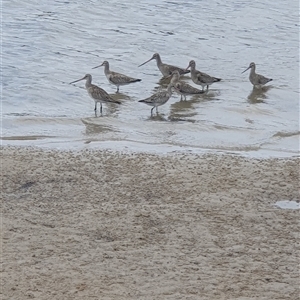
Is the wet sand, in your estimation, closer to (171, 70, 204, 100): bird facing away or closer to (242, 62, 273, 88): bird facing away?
(171, 70, 204, 100): bird facing away

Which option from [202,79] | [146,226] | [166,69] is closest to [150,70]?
[166,69]

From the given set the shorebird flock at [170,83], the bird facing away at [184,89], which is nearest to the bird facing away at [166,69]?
the shorebird flock at [170,83]

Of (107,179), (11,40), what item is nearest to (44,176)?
(107,179)

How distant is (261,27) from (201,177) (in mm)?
12660

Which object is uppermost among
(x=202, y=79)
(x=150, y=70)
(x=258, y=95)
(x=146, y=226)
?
(x=146, y=226)

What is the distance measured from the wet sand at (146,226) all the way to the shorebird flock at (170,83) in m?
3.27

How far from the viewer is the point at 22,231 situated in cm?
771

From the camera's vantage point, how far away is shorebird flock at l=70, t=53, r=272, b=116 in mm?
13625

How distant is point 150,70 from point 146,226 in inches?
377

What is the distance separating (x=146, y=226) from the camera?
7.97m

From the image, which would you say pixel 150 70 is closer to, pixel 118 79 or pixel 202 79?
pixel 202 79

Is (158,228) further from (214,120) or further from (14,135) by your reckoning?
(214,120)

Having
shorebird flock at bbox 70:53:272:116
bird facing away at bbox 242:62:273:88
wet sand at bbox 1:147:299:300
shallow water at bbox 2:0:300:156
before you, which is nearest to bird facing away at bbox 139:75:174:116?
shorebird flock at bbox 70:53:272:116

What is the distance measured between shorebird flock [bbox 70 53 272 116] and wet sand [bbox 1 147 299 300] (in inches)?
129
